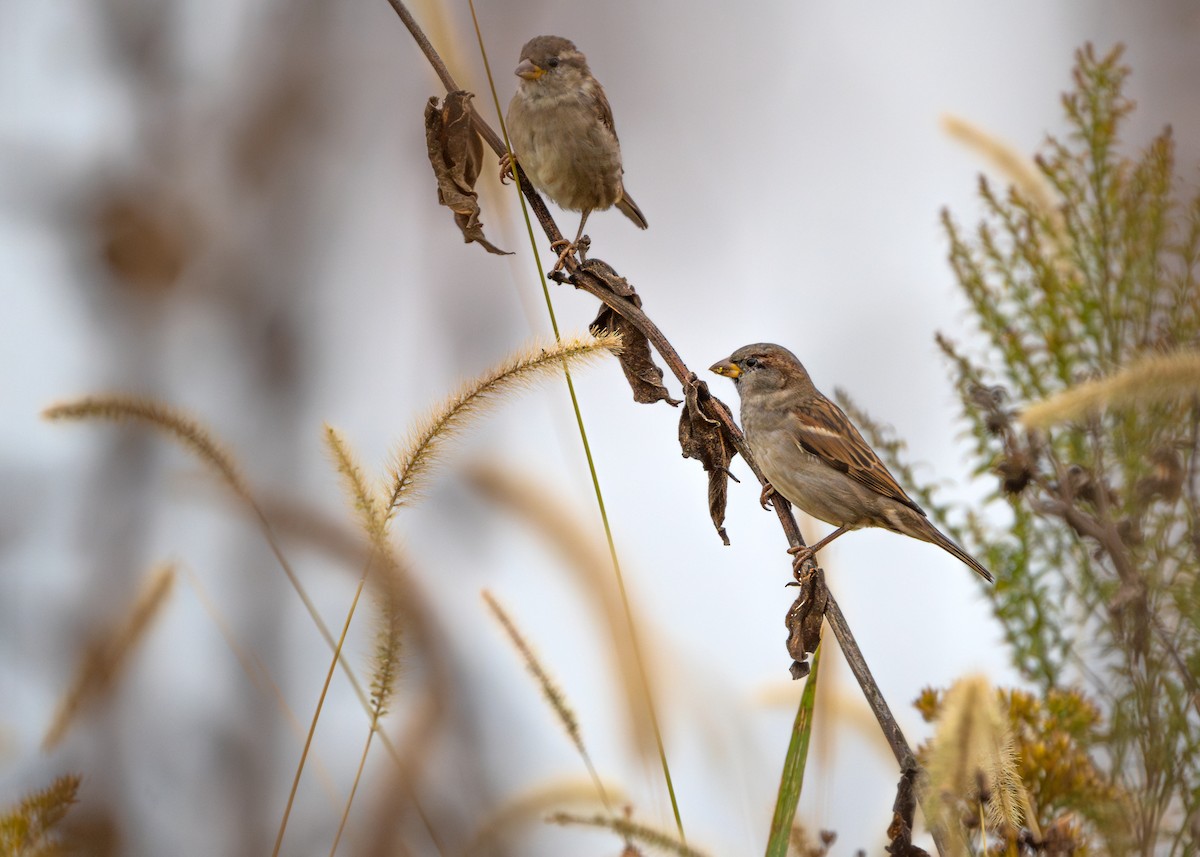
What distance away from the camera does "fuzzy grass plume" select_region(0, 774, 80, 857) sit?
4.35 feet

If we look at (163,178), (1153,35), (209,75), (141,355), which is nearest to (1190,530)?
(141,355)

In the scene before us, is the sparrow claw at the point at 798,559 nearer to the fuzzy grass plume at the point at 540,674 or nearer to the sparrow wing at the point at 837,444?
the fuzzy grass plume at the point at 540,674

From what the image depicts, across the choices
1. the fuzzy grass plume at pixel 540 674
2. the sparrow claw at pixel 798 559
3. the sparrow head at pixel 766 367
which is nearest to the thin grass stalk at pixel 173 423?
the fuzzy grass plume at pixel 540 674

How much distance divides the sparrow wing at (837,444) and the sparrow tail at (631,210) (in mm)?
729

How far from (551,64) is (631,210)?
0.54 metres

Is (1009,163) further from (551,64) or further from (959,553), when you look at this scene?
(551,64)

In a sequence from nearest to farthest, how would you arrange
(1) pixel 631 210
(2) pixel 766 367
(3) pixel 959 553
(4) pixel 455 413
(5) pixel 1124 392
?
1. (5) pixel 1124 392
2. (4) pixel 455 413
3. (3) pixel 959 553
4. (2) pixel 766 367
5. (1) pixel 631 210

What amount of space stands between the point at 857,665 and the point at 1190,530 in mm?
414

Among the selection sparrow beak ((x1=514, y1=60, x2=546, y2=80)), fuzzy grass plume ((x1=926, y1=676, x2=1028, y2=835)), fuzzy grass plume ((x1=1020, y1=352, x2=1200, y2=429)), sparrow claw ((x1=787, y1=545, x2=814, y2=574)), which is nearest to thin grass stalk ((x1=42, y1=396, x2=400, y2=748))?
sparrow claw ((x1=787, y1=545, x2=814, y2=574))

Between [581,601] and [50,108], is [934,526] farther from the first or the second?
[50,108]

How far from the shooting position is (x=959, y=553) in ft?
8.16

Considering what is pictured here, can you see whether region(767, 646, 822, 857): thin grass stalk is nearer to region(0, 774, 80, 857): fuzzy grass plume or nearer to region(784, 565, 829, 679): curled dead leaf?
region(784, 565, 829, 679): curled dead leaf

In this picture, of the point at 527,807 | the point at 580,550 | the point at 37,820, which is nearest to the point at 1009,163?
the point at 580,550

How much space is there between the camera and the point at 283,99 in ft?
10.8
